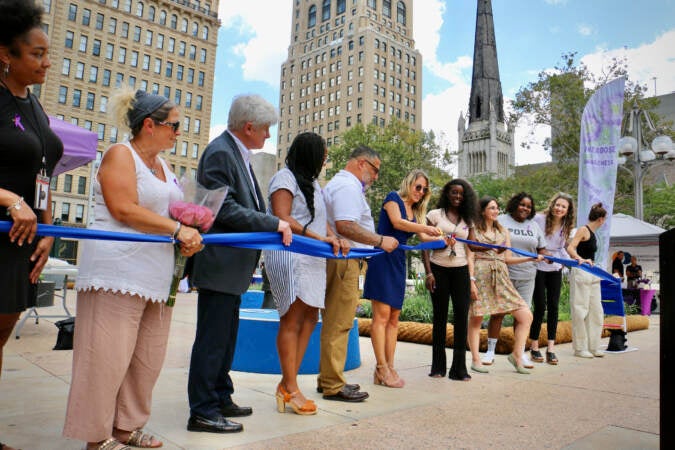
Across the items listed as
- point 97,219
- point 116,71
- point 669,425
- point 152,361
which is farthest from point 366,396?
point 116,71

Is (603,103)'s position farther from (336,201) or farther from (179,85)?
(179,85)

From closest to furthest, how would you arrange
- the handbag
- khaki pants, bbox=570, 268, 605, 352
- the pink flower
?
the pink flower → the handbag → khaki pants, bbox=570, 268, 605, 352

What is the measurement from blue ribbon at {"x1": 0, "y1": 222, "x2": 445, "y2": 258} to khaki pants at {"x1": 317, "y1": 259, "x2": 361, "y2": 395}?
234 mm

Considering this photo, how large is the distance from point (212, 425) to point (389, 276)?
211 cm

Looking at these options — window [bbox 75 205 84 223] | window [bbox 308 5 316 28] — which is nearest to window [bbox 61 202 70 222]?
window [bbox 75 205 84 223]

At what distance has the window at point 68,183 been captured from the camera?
167 feet

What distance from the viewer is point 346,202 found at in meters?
3.77

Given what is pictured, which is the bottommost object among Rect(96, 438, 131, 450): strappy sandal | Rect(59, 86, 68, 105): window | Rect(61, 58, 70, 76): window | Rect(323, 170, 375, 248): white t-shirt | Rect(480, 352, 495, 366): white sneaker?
Rect(480, 352, 495, 366): white sneaker

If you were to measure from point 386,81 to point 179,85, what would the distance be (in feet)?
123

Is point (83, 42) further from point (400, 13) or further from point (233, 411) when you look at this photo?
point (233, 411)

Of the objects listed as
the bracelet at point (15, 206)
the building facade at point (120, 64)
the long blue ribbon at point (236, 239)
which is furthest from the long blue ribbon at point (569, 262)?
the building facade at point (120, 64)

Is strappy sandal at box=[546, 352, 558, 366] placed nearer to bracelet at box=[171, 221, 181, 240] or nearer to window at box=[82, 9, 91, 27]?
bracelet at box=[171, 221, 181, 240]

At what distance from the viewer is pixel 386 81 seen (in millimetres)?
85250

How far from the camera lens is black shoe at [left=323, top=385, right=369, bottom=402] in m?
3.84
